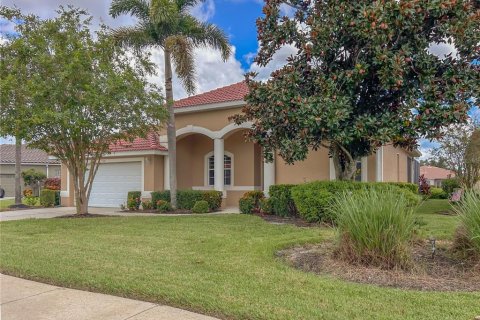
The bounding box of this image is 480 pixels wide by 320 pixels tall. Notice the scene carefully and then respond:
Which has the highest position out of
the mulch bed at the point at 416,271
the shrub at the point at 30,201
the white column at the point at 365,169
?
the white column at the point at 365,169

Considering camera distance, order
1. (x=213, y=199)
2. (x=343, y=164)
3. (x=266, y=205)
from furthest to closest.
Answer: (x=213, y=199)
(x=266, y=205)
(x=343, y=164)

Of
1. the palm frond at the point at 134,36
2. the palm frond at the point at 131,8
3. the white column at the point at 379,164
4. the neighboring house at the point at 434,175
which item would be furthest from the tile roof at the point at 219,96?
the neighboring house at the point at 434,175

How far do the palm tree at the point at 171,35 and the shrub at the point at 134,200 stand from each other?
2568 mm

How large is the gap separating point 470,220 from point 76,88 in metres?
12.3

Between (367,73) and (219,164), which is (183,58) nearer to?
(219,164)

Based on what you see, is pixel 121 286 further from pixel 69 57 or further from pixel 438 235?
pixel 69 57

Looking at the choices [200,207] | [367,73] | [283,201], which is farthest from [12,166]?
[367,73]

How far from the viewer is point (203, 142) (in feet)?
67.0

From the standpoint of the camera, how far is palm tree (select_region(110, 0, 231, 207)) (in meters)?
15.3

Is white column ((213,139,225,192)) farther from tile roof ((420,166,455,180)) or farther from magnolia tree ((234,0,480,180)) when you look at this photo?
tile roof ((420,166,455,180))

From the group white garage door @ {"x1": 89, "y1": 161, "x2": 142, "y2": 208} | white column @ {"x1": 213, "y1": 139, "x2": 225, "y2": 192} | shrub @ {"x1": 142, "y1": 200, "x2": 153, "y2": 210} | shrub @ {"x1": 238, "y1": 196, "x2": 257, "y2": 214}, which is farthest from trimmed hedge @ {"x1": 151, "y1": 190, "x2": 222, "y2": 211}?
white garage door @ {"x1": 89, "y1": 161, "x2": 142, "y2": 208}

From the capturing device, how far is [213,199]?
663 inches

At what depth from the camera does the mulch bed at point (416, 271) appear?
540 centimetres

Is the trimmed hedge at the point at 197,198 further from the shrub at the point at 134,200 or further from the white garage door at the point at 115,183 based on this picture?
the white garage door at the point at 115,183
